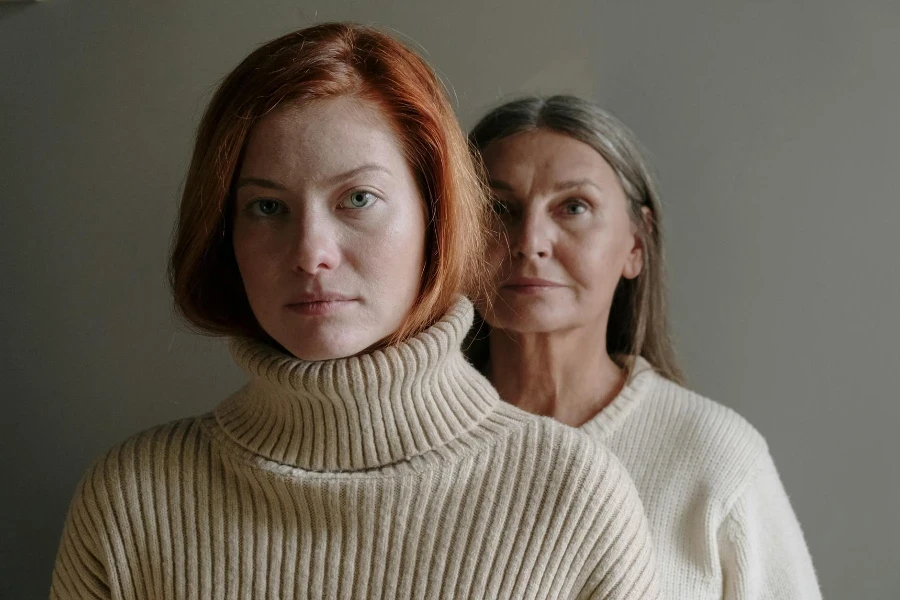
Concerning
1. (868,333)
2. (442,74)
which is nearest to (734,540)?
(868,333)

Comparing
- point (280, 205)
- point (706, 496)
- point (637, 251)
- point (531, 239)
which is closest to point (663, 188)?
point (637, 251)

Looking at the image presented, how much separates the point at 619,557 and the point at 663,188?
828mm

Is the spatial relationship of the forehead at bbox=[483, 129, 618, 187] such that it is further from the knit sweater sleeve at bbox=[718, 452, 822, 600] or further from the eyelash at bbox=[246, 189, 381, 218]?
the knit sweater sleeve at bbox=[718, 452, 822, 600]

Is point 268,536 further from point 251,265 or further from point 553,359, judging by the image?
point 553,359

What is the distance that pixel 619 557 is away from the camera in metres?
1.04

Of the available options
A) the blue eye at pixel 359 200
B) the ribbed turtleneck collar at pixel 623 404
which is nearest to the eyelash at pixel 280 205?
the blue eye at pixel 359 200

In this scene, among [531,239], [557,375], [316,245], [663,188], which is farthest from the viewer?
[663,188]

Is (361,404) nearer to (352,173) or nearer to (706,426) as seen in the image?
(352,173)

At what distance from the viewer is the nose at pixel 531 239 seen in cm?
138

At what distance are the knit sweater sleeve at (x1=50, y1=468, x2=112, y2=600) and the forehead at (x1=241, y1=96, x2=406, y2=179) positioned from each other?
0.46 meters

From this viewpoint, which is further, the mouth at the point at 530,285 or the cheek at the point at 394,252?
the mouth at the point at 530,285

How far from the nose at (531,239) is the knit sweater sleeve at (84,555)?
0.69 metres

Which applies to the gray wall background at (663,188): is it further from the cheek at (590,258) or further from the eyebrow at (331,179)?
the eyebrow at (331,179)

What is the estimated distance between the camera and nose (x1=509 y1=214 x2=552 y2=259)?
1.38m
